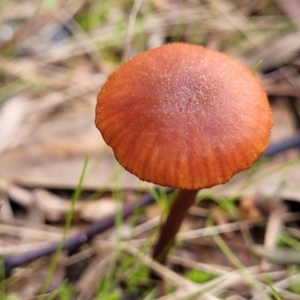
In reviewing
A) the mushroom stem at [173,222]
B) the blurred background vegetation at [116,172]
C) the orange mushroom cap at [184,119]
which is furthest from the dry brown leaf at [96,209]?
the orange mushroom cap at [184,119]

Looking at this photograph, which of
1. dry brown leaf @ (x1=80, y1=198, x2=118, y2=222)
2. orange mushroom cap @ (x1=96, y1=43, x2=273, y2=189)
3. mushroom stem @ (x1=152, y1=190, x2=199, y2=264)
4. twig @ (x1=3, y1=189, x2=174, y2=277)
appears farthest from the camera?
dry brown leaf @ (x1=80, y1=198, x2=118, y2=222)

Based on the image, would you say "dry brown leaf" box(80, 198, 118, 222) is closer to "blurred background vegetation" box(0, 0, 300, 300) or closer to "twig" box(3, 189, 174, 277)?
"blurred background vegetation" box(0, 0, 300, 300)

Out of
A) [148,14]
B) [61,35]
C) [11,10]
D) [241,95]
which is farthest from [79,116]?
[241,95]

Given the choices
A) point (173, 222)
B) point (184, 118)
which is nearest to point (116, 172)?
point (173, 222)

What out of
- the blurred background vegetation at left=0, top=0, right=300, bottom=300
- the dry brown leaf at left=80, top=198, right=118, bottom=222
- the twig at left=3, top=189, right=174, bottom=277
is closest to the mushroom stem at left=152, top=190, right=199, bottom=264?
the blurred background vegetation at left=0, top=0, right=300, bottom=300

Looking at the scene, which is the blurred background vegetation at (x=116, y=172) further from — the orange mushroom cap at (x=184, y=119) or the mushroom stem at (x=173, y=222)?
the orange mushroom cap at (x=184, y=119)

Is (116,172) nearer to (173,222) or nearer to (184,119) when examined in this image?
(173,222)
